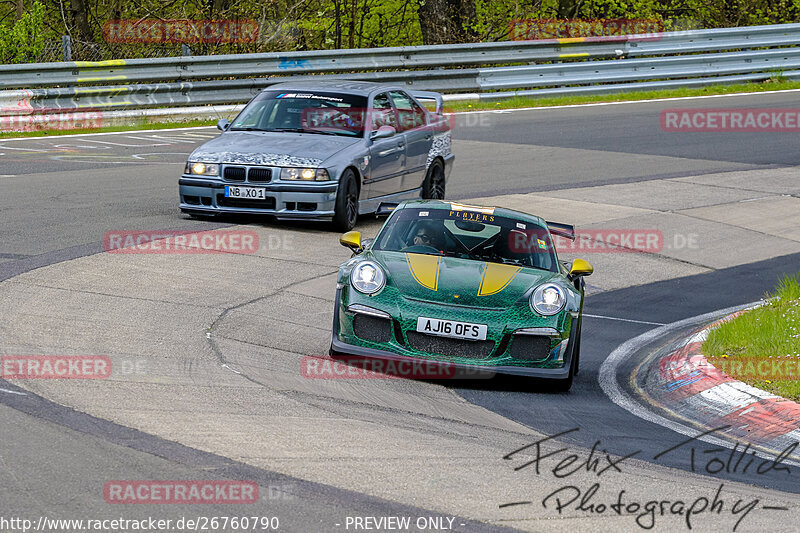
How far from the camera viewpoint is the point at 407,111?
48.7ft

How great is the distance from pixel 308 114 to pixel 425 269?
5752 mm

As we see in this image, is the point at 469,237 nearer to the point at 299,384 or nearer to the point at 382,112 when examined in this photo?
the point at 299,384

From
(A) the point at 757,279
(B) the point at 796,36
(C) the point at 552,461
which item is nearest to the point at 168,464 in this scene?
(C) the point at 552,461

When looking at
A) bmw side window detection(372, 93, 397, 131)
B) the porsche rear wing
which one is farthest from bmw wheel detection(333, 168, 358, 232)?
the porsche rear wing

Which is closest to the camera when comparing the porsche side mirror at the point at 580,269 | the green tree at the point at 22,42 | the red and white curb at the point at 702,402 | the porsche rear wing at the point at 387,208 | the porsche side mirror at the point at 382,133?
the red and white curb at the point at 702,402

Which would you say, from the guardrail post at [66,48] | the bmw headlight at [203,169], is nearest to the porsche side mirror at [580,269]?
the bmw headlight at [203,169]

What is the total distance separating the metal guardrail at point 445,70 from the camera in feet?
66.3

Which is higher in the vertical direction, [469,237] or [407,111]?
[407,111]

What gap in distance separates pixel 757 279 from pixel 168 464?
8.84m

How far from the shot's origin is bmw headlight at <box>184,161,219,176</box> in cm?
1269

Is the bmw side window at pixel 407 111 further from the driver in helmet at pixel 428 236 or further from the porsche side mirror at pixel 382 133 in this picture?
the driver in helmet at pixel 428 236

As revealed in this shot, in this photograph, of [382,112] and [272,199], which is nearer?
[272,199]

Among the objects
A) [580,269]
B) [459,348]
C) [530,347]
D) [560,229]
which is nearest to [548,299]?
[530,347]

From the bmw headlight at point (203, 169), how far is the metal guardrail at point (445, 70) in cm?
818
